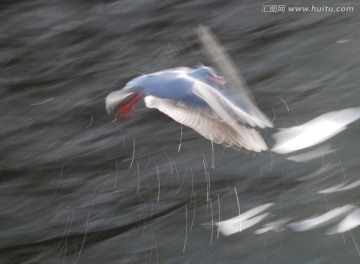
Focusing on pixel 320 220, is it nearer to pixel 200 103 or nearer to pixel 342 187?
Answer: pixel 342 187

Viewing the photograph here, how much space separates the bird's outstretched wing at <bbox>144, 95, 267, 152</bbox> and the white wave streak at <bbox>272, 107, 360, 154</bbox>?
0.25 ft

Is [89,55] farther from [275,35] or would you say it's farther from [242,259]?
[242,259]

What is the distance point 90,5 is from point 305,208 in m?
0.44

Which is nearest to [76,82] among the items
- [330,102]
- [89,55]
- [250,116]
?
[89,55]

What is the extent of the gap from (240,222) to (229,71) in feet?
0.75

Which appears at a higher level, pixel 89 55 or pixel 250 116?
pixel 89 55

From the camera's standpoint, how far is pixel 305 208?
1443 millimetres

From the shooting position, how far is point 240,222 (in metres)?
1.44

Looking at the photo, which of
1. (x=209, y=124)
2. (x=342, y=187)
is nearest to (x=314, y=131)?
(x=342, y=187)

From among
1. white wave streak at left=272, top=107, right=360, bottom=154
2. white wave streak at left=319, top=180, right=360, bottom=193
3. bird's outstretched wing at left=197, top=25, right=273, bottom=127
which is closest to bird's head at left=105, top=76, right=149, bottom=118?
bird's outstretched wing at left=197, top=25, right=273, bottom=127

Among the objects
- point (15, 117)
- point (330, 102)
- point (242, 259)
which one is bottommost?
point (242, 259)

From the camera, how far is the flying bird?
1323 mm

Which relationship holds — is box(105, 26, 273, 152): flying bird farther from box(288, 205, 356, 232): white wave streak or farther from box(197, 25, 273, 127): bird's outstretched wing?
box(288, 205, 356, 232): white wave streak

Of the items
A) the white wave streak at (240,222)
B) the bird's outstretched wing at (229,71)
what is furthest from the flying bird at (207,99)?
the white wave streak at (240,222)
